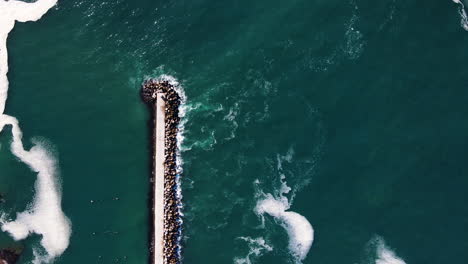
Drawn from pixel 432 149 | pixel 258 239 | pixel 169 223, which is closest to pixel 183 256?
pixel 169 223

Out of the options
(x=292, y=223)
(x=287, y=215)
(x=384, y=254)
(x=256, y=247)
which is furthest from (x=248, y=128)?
(x=384, y=254)

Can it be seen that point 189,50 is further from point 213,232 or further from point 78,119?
point 213,232

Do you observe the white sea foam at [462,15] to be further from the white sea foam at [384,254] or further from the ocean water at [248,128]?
the white sea foam at [384,254]

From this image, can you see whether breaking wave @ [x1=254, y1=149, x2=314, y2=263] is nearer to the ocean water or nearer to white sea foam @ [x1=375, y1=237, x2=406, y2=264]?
the ocean water

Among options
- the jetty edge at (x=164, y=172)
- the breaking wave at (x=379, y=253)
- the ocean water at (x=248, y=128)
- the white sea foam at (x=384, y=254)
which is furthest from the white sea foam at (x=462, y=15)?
the jetty edge at (x=164, y=172)

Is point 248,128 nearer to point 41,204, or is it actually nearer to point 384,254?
point 384,254
